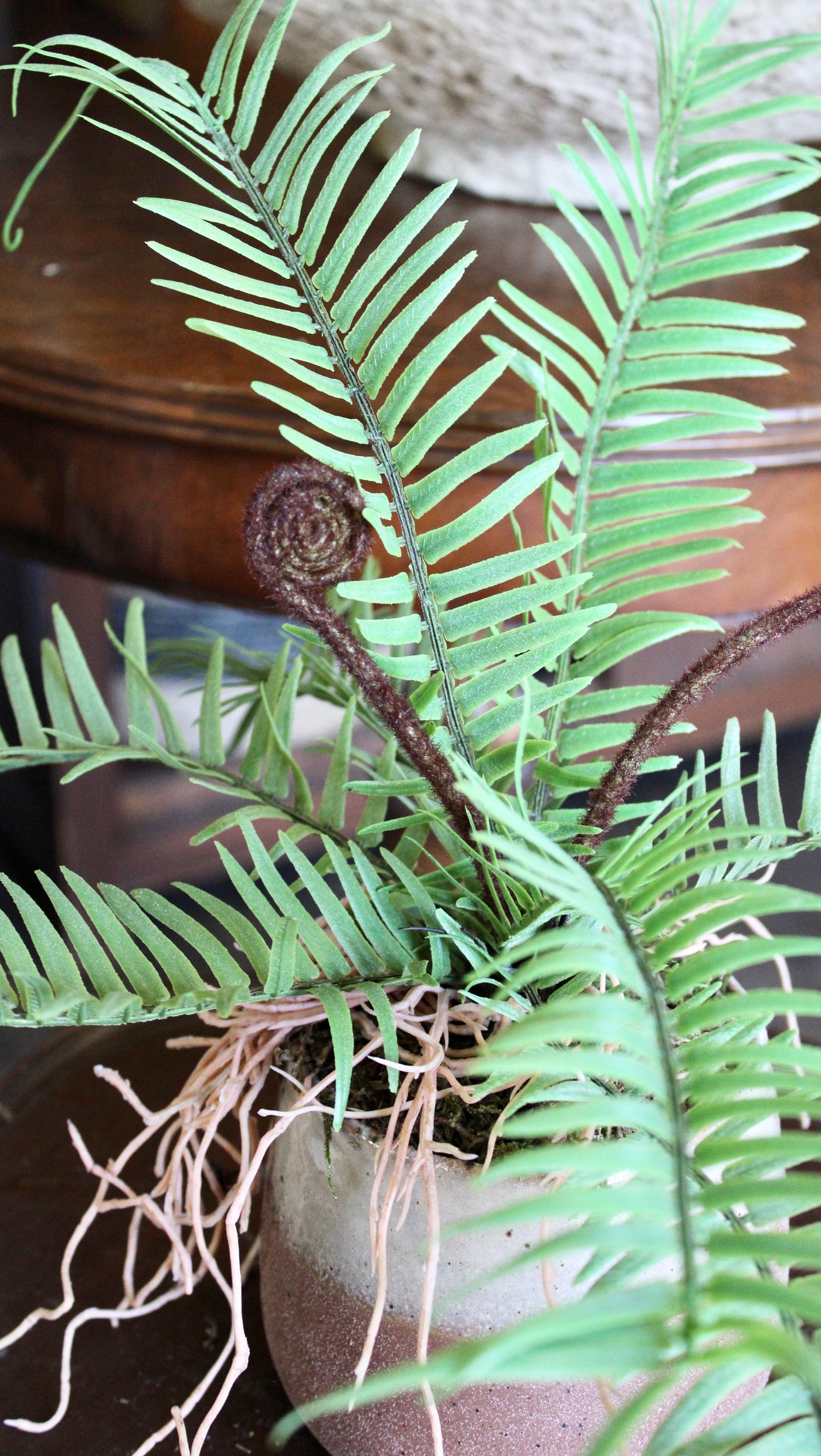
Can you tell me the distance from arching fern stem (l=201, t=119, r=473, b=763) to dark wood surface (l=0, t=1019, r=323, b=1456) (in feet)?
0.67

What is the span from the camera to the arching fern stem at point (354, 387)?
251 millimetres

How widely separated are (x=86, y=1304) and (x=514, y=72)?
447mm

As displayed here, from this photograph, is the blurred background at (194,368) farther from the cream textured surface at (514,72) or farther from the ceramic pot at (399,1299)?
the ceramic pot at (399,1299)

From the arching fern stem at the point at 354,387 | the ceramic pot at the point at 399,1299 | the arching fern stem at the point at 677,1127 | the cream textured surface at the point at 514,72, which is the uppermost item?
the cream textured surface at the point at 514,72

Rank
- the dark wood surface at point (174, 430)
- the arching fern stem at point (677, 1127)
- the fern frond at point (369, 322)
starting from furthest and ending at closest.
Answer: the dark wood surface at point (174, 430), the fern frond at point (369, 322), the arching fern stem at point (677, 1127)

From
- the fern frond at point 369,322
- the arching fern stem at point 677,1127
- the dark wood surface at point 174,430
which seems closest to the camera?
the arching fern stem at point 677,1127

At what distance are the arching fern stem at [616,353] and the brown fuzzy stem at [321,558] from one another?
0.18 ft

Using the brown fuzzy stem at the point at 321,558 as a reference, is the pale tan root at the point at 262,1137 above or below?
below

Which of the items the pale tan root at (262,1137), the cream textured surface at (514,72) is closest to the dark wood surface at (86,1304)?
the pale tan root at (262,1137)

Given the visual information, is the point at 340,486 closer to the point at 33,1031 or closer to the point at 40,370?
the point at 40,370

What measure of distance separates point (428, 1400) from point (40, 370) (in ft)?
1.10

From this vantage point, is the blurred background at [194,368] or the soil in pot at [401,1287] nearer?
the soil in pot at [401,1287]

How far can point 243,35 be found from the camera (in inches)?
9.9

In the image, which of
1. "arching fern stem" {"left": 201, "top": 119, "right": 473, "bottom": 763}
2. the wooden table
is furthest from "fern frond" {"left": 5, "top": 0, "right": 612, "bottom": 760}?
the wooden table
